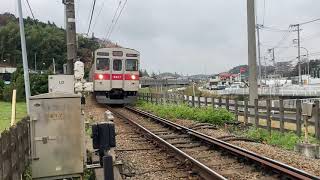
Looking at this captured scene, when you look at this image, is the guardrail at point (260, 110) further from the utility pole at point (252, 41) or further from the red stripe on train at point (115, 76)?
the red stripe on train at point (115, 76)

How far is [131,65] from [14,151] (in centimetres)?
2395

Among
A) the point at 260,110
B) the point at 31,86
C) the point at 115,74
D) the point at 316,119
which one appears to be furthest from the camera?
the point at 31,86

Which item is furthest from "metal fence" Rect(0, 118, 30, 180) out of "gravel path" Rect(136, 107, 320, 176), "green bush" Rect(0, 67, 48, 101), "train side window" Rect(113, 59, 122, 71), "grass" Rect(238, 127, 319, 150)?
"green bush" Rect(0, 67, 48, 101)

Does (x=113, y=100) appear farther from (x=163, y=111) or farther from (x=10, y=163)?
(x=10, y=163)

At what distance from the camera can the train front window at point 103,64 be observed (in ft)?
96.3

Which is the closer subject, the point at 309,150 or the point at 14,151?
the point at 14,151

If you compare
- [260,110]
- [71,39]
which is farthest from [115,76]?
[71,39]

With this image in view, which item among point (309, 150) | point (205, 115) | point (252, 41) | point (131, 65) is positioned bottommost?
point (309, 150)

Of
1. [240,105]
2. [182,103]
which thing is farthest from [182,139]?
[182,103]

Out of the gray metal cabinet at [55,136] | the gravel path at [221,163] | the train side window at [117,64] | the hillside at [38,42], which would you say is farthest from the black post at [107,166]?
the hillside at [38,42]

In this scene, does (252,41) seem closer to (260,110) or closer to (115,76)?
(260,110)

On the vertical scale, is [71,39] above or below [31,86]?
above

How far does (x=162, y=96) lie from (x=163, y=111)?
7.41m

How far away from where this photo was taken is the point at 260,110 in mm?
19922
